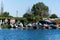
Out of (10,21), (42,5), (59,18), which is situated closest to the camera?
(10,21)

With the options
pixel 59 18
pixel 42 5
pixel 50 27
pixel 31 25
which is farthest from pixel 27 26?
pixel 42 5

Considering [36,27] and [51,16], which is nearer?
[36,27]

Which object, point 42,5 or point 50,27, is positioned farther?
point 42,5

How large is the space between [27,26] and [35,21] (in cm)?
405

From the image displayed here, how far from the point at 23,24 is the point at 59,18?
1749cm

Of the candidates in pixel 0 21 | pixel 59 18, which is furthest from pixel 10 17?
pixel 59 18

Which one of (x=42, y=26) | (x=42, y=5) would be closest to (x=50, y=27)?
(x=42, y=26)

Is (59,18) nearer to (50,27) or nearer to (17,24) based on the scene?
(50,27)

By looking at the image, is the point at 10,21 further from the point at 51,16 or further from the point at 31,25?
the point at 51,16

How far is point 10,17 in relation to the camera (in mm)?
82250

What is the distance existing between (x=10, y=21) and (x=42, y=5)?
2536 cm

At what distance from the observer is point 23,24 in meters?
78.5

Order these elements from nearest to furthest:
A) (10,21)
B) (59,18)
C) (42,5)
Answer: (10,21) → (59,18) → (42,5)

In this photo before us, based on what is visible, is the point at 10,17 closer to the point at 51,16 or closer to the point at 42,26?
the point at 42,26
